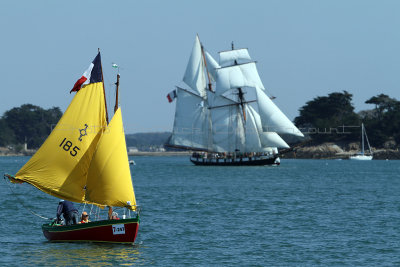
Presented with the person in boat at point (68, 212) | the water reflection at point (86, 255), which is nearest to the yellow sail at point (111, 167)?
the person in boat at point (68, 212)

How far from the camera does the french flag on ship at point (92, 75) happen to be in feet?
124

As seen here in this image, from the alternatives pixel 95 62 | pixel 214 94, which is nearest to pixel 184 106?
pixel 214 94

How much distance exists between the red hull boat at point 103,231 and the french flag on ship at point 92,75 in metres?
6.65

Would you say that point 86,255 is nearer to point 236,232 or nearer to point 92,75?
point 92,75

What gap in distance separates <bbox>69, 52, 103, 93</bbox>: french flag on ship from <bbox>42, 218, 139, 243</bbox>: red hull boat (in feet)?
21.8

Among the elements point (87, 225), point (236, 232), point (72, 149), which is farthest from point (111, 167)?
point (236, 232)

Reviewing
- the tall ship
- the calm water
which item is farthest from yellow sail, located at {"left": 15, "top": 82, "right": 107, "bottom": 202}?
the tall ship

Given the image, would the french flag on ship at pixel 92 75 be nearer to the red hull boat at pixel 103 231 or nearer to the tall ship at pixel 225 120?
the red hull boat at pixel 103 231

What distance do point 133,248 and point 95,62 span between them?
361 inches

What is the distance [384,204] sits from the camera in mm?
62969

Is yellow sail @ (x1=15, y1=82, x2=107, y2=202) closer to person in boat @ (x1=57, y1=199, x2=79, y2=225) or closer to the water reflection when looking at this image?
person in boat @ (x1=57, y1=199, x2=79, y2=225)

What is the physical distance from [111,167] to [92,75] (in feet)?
15.6

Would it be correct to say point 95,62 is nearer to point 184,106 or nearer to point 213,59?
point 184,106

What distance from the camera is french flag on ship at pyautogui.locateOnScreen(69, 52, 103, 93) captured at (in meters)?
37.9
